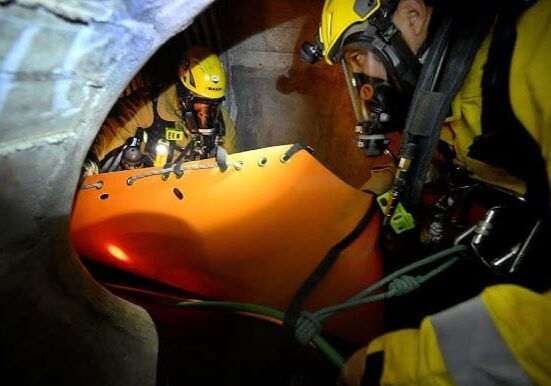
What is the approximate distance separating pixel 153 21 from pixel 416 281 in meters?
1.14

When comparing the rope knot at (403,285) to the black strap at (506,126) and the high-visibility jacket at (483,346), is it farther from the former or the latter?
the black strap at (506,126)

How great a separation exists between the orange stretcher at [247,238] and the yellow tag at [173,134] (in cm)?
250

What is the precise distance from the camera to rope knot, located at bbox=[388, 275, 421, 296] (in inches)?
49.7

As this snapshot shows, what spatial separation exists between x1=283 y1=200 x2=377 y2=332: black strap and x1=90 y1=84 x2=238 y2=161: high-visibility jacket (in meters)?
2.88

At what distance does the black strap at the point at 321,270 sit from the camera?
4.18 ft

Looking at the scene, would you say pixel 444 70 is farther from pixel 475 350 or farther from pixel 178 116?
pixel 178 116

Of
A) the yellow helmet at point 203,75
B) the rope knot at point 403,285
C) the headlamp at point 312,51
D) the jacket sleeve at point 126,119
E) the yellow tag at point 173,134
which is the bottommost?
the yellow tag at point 173,134

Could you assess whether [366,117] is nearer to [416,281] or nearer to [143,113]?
[416,281]

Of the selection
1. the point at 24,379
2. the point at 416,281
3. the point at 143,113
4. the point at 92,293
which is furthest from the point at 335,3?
the point at 143,113

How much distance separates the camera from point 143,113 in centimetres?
408

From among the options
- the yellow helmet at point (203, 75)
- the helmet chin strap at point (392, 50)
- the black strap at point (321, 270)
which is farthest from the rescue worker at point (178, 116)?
the black strap at point (321, 270)

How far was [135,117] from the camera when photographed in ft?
13.2

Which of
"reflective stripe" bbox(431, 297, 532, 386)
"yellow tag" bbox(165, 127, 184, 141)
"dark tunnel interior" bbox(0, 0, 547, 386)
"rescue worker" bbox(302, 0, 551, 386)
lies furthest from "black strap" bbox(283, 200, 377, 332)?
"yellow tag" bbox(165, 127, 184, 141)

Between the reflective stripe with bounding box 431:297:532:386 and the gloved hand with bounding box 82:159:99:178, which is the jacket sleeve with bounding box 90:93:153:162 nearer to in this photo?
the gloved hand with bounding box 82:159:99:178
